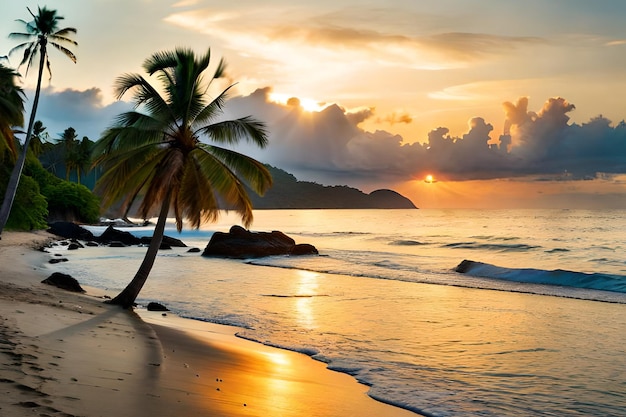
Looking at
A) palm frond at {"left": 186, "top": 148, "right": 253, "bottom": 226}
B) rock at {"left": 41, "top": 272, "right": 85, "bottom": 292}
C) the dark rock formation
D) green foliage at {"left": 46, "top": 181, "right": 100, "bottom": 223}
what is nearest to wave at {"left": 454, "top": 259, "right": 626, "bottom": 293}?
the dark rock formation

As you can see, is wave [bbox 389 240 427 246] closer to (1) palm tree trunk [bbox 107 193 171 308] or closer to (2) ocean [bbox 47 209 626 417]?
(2) ocean [bbox 47 209 626 417]

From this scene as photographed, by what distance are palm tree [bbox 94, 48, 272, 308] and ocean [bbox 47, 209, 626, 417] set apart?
3.47m

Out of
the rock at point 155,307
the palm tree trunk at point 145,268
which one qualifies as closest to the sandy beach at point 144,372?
the palm tree trunk at point 145,268

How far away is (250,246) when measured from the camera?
43.1m

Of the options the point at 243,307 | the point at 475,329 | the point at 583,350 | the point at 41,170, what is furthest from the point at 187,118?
the point at 41,170

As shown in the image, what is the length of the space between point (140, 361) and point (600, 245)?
53.3 meters

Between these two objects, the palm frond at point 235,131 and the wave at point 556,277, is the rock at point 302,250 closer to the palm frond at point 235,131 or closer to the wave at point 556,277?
the wave at point 556,277

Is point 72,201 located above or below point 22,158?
below

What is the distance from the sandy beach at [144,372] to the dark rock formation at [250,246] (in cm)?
2870

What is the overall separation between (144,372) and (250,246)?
35.2 metres

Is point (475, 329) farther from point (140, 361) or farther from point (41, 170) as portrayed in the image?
point (41, 170)

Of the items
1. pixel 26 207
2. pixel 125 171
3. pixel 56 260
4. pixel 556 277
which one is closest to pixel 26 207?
pixel 26 207

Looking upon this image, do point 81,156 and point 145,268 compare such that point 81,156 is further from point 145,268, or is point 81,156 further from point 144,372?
point 144,372

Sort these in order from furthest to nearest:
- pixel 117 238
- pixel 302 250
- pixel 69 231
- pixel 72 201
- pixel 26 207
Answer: pixel 72 201
pixel 69 231
pixel 117 238
pixel 26 207
pixel 302 250
